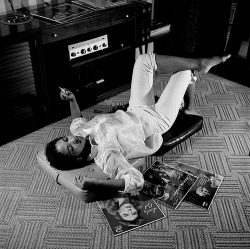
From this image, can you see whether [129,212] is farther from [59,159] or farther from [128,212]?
[59,159]

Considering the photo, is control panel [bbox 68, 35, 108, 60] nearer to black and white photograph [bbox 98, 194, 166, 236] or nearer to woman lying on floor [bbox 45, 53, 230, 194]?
woman lying on floor [bbox 45, 53, 230, 194]

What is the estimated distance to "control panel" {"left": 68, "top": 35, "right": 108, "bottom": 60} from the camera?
81.5 inches

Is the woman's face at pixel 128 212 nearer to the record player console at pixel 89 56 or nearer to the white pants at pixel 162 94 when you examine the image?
the white pants at pixel 162 94

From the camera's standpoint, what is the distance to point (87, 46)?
6.97 feet

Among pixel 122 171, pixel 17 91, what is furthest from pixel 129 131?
pixel 17 91

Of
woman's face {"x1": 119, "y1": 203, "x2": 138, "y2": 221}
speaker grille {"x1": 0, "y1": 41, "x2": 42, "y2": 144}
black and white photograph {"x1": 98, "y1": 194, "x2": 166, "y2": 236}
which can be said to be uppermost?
speaker grille {"x1": 0, "y1": 41, "x2": 42, "y2": 144}

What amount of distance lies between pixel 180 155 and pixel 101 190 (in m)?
0.69

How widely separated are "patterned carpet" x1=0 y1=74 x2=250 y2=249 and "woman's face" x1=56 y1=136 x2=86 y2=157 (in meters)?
0.31

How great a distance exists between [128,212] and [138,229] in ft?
0.31

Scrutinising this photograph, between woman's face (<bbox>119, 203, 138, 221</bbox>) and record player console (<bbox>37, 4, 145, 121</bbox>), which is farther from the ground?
record player console (<bbox>37, 4, 145, 121</bbox>)

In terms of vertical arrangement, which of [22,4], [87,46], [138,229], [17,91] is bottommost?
[138,229]

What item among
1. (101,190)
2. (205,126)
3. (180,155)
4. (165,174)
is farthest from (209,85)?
(101,190)

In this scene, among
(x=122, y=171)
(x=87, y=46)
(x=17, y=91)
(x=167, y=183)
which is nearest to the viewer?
(x=122, y=171)

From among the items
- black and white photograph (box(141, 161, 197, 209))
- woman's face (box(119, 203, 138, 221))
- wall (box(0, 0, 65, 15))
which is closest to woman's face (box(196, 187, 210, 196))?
black and white photograph (box(141, 161, 197, 209))
